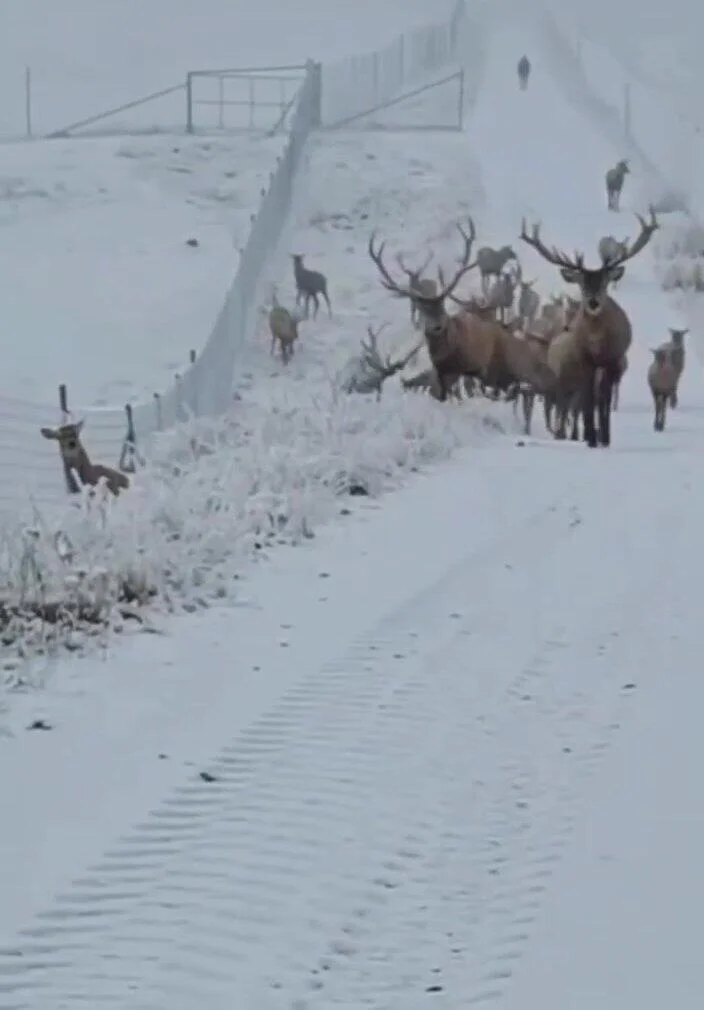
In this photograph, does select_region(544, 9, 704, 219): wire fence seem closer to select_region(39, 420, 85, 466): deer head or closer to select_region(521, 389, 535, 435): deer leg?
select_region(521, 389, 535, 435): deer leg

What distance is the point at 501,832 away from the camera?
5273 millimetres

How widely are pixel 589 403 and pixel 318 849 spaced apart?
12.6 metres

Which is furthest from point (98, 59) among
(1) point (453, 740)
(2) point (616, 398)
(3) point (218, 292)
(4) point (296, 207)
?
(1) point (453, 740)

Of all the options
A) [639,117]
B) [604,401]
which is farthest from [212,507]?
[639,117]

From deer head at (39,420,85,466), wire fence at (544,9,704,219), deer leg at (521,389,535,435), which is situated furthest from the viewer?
wire fence at (544,9,704,219)

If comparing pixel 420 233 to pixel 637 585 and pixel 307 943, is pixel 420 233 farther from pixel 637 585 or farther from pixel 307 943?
pixel 307 943

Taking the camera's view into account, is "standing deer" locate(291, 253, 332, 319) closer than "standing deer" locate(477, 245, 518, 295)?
Yes

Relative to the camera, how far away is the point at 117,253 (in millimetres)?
33156

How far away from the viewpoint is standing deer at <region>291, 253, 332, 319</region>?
98.8 feet

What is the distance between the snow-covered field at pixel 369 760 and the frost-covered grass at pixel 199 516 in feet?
0.15

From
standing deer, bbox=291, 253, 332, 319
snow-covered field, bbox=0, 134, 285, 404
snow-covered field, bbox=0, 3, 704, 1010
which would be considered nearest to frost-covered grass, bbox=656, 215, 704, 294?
standing deer, bbox=291, 253, 332, 319

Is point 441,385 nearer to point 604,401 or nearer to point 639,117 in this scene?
point 604,401

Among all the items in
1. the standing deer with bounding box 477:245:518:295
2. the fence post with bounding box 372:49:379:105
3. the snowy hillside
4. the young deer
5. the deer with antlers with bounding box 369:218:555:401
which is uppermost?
the snowy hillside

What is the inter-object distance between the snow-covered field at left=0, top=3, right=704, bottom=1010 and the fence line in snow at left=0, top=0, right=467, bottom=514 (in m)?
2.19
